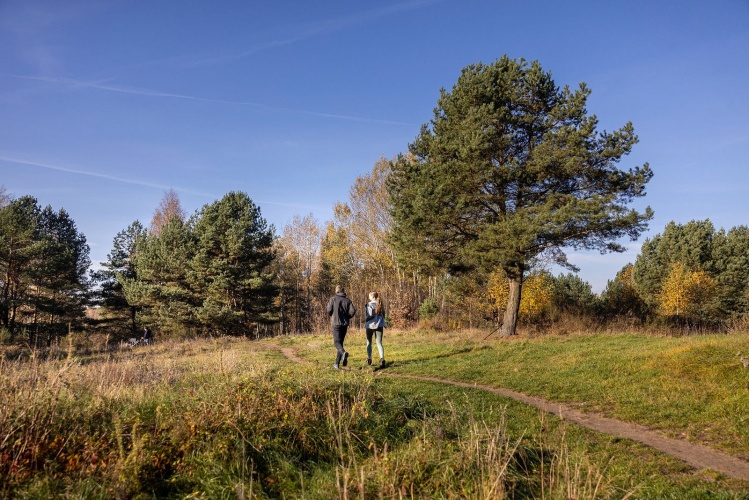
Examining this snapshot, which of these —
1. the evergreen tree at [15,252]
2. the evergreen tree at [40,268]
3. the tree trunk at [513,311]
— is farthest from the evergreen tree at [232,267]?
the tree trunk at [513,311]

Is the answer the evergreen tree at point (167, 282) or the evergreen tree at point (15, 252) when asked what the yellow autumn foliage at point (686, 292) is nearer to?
the evergreen tree at point (167, 282)

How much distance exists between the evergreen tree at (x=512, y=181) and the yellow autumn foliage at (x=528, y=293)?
33.0 feet

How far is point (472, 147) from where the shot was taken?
51.3ft

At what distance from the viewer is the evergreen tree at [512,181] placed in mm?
15414

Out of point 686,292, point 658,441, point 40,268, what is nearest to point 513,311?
point 658,441

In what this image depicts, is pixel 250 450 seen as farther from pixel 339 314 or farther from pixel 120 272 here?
pixel 120 272

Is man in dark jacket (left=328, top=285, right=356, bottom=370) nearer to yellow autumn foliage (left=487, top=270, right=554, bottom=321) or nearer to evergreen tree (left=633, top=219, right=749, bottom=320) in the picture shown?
yellow autumn foliage (left=487, top=270, right=554, bottom=321)

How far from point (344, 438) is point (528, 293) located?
2546 cm

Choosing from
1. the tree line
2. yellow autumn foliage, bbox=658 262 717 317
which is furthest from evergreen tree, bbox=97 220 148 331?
yellow autumn foliage, bbox=658 262 717 317

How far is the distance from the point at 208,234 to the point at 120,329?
650 inches

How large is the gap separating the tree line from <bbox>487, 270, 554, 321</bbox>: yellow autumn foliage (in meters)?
0.10

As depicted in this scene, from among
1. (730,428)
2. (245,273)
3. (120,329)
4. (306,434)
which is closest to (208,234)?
(245,273)

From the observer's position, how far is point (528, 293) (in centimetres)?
2791

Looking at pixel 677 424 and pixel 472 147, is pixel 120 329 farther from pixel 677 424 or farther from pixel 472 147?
pixel 677 424
